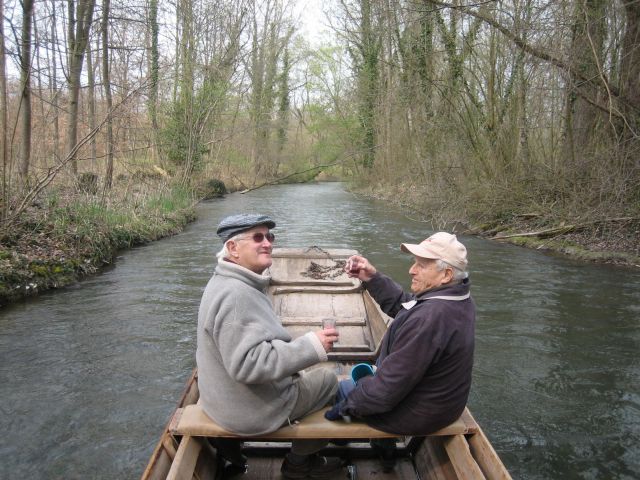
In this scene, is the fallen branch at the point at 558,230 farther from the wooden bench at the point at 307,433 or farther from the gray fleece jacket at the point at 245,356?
the gray fleece jacket at the point at 245,356

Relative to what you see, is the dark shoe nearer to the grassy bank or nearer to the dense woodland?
the dense woodland

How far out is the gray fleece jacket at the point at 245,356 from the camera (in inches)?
82.7

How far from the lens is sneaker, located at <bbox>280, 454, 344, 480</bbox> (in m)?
2.65

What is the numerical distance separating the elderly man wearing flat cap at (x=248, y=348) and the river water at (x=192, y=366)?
1.72 metres

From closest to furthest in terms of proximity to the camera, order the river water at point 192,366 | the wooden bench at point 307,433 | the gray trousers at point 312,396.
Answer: the wooden bench at point 307,433 < the gray trousers at point 312,396 < the river water at point 192,366

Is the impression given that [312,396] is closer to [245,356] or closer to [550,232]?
[245,356]

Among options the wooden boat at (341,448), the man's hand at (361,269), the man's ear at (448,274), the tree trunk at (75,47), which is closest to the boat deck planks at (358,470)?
the wooden boat at (341,448)

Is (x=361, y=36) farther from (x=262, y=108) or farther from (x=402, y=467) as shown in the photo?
(x=402, y=467)

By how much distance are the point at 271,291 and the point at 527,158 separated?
8714mm

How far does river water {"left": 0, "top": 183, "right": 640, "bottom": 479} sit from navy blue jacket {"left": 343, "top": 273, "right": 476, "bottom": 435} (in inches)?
65.6

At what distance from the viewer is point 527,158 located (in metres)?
Result: 12.1

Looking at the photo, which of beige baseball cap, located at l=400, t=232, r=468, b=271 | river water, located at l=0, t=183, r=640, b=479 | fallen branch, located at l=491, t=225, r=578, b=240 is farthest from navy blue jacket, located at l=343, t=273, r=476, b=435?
fallen branch, located at l=491, t=225, r=578, b=240

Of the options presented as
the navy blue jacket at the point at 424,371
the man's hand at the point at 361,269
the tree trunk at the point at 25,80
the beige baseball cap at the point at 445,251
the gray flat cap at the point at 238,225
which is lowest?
the navy blue jacket at the point at 424,371

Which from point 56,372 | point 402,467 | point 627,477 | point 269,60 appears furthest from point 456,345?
point 269,60
